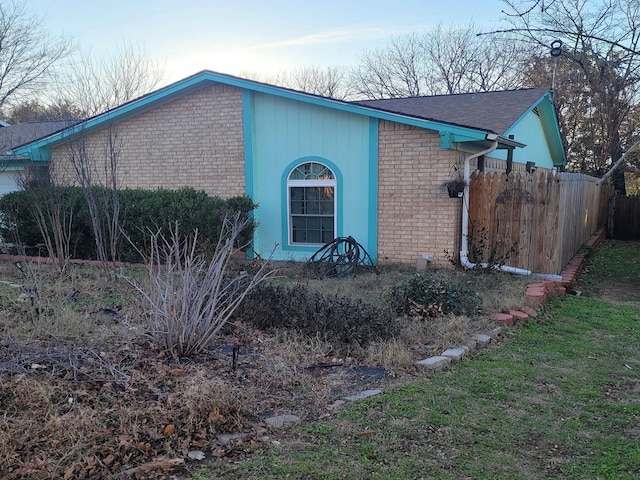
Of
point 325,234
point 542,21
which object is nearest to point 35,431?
point 325,234

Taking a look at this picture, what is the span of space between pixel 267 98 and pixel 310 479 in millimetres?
8994

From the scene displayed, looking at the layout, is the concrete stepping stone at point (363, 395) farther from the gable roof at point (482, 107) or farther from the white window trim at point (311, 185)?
the gable roof at point (482, 107)

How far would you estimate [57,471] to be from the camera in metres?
2.81

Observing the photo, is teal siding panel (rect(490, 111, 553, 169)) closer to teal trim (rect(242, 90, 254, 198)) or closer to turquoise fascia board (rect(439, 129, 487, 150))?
turquoise fascia board (rect(439, 129, 487, 150))

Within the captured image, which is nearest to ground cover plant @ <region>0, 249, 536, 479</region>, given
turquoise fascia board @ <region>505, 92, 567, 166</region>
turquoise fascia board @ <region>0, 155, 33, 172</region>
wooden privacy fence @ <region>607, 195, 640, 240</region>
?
turquoise fascia board @ <region>0, 155, 33, 172</region>

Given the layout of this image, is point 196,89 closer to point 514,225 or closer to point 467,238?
point 467,238

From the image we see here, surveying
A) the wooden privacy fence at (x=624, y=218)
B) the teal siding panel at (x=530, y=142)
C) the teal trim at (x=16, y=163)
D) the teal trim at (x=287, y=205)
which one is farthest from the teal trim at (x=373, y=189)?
the wooden privacy fence at (x=624, y=218)

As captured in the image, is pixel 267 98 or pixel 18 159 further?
pixel 18 159

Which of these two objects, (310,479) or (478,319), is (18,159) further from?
(310,479)

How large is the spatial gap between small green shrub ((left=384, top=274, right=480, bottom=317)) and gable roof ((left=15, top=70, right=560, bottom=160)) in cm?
332

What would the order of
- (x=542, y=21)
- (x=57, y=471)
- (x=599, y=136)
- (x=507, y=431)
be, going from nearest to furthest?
1. (x=57, y=471)
2. (x=507, y=431)
3. (x=542, y=21)
4. (x=599, y=136)

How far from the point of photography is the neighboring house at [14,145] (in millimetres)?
11788

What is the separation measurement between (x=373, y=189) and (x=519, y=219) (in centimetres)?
274

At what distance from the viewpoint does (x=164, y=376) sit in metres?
4.14
